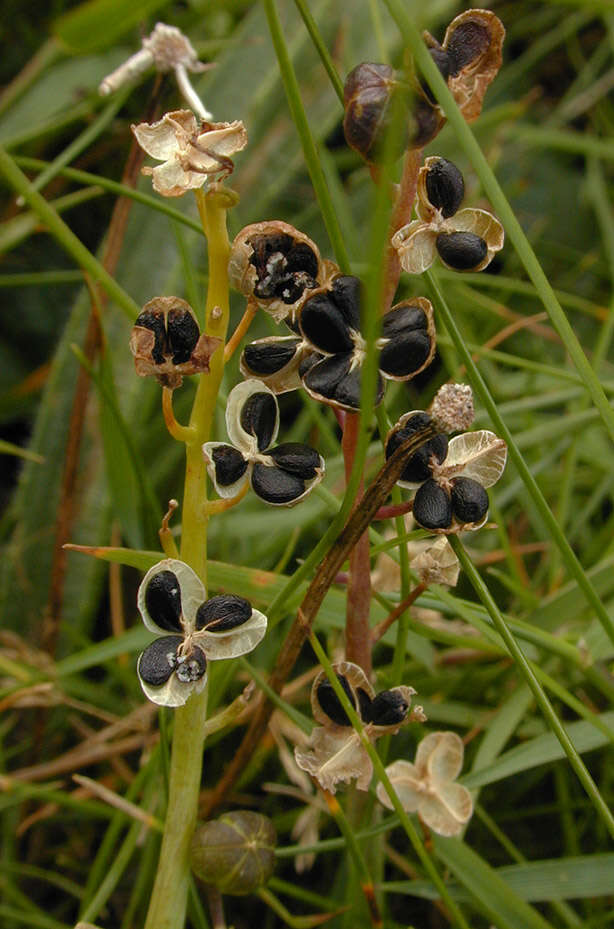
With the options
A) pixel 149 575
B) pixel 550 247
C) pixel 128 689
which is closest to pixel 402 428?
pixel 149 575

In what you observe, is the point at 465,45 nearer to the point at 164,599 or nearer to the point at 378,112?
the point at 378,112

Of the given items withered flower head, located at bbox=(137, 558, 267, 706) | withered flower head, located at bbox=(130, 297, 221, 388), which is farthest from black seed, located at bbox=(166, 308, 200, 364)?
withered flower head, located at bbox=(137, 558, 267, 706)

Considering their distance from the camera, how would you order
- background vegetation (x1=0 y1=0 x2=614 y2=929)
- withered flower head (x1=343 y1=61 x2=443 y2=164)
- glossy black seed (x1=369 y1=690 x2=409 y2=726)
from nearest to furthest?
withered flower head (x1=343 y1=61 x2=443 y2=164)
glossy black seed (x1=369 y1=690 x2=409 y2=726)
background vegetation (x1=0 y1=0 x2=614 y2=929)

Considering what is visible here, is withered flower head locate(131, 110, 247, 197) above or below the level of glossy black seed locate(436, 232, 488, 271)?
above

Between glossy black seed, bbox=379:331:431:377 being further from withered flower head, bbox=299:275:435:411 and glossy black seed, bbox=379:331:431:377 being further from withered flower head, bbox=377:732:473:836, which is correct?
withered flower head, bbox=377:732:473:836

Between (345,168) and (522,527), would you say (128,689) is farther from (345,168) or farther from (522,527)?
(345,168)

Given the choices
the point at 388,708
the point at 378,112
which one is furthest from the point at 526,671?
the point at 378,112

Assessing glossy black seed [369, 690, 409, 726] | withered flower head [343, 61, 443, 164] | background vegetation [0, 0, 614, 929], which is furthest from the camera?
background vegetation [0, 0, 614, 929]

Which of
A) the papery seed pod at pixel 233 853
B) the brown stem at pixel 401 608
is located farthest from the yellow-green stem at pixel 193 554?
the brown stem at pixel 401 608
